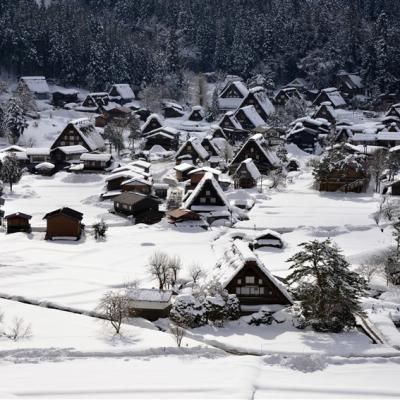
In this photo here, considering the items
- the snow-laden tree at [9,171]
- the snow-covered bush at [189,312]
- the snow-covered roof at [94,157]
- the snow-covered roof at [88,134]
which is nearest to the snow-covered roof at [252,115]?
the snow-covered roof at [88,134]

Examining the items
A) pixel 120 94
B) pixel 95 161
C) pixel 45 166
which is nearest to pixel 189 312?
pixel 95 161

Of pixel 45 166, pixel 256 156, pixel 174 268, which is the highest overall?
pixel 256 156

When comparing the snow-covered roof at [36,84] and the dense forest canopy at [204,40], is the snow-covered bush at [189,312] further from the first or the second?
the dense forest canopy at [204,40]

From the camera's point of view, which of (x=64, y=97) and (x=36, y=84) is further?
(x=64, y=97)

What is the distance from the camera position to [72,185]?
53844 mm

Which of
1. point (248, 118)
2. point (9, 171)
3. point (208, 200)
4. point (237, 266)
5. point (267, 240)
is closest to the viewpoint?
point (237, 266)

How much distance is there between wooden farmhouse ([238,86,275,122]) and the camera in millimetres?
79688

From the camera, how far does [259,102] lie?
262ft

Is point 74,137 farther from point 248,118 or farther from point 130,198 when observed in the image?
point 248,118

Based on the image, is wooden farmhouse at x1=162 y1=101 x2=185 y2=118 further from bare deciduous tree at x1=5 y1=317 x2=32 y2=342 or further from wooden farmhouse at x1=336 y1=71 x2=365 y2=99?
bare deciduous tree at x1=5 y1=317 x2=32 y2=342

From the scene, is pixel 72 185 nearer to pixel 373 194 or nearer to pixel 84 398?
pixel 373 194

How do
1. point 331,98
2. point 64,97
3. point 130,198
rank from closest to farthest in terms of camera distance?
point 130,198, point 331,98, point 64,97

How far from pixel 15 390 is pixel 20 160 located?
1740 inches

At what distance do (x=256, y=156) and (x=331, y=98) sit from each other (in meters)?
31.4
